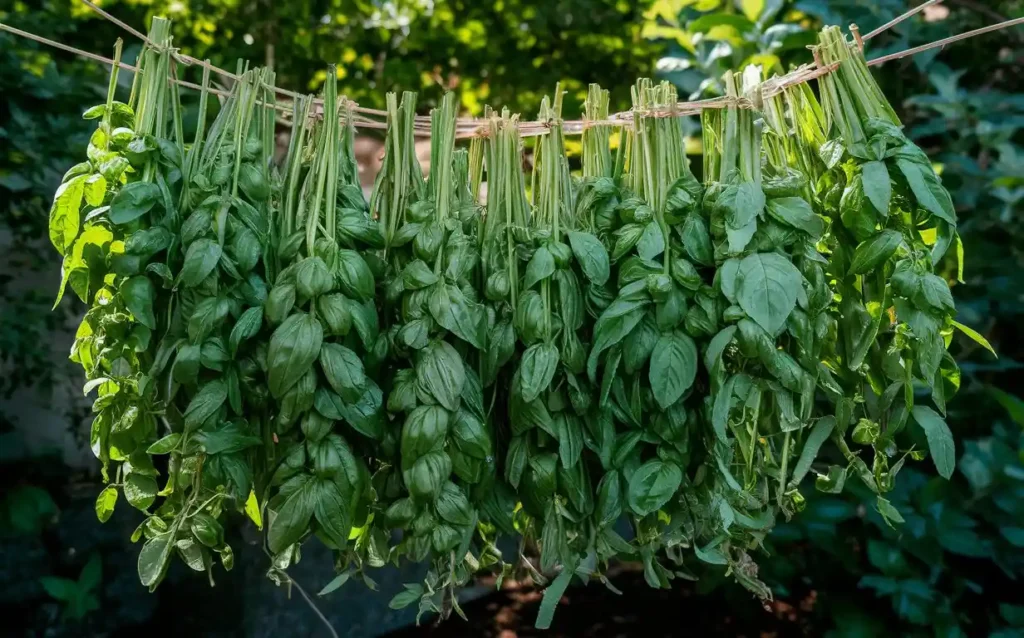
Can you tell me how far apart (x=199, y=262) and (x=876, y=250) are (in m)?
0.48

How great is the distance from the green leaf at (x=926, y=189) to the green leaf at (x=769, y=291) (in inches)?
4.5

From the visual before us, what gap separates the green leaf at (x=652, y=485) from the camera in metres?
0.56

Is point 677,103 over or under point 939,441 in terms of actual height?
over

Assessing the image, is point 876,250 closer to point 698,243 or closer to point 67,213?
point 698,243

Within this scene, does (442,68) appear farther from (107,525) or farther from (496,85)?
(107,525)

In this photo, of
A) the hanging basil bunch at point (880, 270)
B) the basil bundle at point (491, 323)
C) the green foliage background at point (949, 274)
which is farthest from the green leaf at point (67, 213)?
the green foliage background at point (949, 274)

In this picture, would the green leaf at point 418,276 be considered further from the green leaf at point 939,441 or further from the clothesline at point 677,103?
the green leaf at point 939,441

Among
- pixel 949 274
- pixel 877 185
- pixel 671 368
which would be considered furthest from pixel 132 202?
pixel 949 274

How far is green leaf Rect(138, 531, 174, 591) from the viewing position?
538 millimetres

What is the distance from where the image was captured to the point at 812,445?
606 mm

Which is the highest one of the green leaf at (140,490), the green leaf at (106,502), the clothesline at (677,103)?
the clothesline at (677,103)

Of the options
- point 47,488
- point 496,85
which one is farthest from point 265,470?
point 496,85

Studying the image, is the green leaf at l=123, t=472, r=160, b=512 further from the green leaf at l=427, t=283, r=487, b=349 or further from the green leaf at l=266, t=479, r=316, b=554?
the green leaf at l=427, t=283, r=487, b=349

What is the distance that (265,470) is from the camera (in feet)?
1.96
